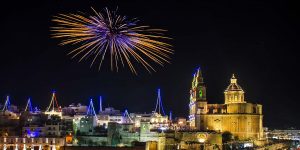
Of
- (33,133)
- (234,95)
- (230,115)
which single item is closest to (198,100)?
(230,115)

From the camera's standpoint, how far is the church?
58531mm

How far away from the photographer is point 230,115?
58938 mm

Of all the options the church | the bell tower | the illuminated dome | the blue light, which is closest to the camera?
the blue light

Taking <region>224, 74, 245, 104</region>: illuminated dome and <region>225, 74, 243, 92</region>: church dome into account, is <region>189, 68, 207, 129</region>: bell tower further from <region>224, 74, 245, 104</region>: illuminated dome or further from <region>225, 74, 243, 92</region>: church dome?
<region>225, 74, 243, 92</region>: church dome

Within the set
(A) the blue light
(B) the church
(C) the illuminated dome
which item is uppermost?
(C) the illuminated dome

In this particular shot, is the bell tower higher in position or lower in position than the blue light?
higher

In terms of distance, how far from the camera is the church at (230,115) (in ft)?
192

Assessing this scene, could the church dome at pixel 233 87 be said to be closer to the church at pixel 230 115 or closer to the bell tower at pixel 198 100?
the church at pixel 230 115

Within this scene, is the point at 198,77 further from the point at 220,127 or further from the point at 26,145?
the point at 26,145

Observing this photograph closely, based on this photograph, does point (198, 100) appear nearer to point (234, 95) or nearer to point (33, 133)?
point (234, 95)

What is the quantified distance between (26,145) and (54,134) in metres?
4.46

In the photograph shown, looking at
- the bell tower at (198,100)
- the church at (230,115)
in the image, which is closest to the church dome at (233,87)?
the church at (230,115)

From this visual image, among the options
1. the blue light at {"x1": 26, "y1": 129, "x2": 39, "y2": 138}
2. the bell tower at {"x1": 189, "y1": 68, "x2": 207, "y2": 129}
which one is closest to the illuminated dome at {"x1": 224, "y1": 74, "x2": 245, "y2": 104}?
the bell tower at {"x1": 189, "y1": 68, "x2": 207, "y2": 129}

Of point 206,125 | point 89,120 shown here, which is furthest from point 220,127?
point 89,120
